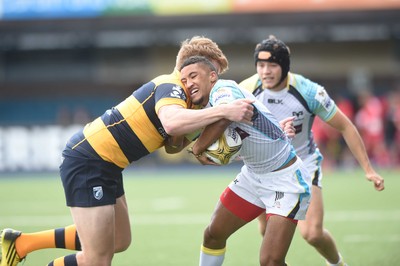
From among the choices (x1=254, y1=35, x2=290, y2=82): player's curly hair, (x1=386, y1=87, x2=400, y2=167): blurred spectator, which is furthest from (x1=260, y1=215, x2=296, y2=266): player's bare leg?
(x1=386, y1=87, x2=400, y2=167): blurred spectator

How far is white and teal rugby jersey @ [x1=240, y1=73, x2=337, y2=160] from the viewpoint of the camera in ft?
23.4

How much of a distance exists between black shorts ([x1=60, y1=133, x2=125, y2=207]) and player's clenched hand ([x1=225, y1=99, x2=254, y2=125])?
113 centimetres

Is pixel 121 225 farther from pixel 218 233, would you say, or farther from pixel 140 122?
pixel 140 122

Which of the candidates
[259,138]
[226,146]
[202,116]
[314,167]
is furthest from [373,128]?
[202,116]

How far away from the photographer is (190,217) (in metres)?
12.1

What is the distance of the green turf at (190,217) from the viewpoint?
8.63 meters

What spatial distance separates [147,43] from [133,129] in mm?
20070

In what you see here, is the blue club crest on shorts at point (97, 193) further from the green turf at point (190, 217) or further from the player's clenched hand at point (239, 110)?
the green turf at point (190, 217)

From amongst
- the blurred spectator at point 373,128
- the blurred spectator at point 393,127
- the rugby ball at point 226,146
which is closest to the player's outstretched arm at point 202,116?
the rugby ball at point 226,146

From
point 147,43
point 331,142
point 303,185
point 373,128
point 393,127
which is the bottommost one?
point 331,142

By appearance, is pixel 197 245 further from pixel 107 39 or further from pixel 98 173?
pixel 107 39

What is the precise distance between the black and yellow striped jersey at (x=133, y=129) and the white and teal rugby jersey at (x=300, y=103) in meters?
1.69

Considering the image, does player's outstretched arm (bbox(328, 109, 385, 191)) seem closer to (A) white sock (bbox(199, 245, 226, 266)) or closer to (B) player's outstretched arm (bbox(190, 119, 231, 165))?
(A) white sock (bbox(199, 245, 226, 266))

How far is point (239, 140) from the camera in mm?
5617
